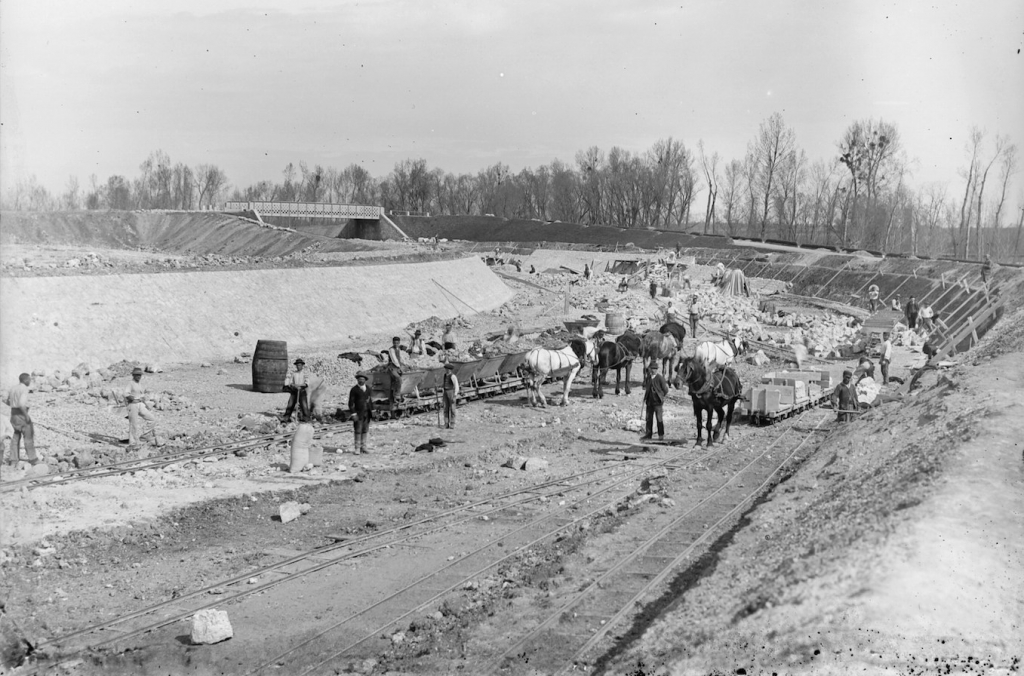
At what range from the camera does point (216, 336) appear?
33531 millimetres

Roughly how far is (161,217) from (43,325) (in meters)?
76.4

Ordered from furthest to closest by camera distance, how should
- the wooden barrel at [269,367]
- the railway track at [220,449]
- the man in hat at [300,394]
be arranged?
the wooden barrel at [269,367], the man in hat at [300,394], the railway track at [220,449]

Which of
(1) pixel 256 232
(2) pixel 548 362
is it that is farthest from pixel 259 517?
(1) pixel 256 232

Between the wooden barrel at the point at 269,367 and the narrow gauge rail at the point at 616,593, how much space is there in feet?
43.5

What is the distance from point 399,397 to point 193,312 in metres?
14.0

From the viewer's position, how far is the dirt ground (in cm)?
842

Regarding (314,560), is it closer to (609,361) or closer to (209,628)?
(209,628)

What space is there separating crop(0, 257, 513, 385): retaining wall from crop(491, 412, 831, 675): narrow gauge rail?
1646cm

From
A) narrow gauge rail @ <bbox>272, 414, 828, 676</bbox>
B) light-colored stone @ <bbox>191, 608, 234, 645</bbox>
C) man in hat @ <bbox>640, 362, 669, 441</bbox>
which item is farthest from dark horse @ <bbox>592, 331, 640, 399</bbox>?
light-colored stone @ <bbox>191, 608, 234, 645</bbox>

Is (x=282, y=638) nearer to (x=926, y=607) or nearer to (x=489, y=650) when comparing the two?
(x=489, y=650)

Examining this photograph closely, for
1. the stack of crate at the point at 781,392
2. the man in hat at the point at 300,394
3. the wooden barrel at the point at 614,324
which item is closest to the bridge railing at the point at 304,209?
the wooden barrel at the point at 614,324

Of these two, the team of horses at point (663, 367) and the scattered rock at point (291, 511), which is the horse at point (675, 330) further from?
the scattered rock at point (291, 511)

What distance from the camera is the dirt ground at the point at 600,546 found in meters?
8.42

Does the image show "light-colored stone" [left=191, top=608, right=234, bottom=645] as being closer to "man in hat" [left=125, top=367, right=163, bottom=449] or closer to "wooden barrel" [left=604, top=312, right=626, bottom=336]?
"man in hat" [left=125, top=367, right=163, bottom=449]
